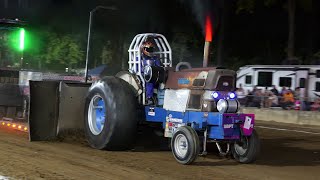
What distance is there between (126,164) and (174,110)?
1339 mm

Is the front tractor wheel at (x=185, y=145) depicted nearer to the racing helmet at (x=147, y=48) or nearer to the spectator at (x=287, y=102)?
the racing helmet at (x=147, y=48)

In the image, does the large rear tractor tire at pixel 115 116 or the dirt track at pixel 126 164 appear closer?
the dirt track at pixel 126 164

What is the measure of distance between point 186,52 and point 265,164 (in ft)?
81.9

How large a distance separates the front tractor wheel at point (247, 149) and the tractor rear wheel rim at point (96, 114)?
8.78ft

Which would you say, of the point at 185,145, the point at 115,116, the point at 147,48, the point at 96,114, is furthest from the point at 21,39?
the point at 185,145

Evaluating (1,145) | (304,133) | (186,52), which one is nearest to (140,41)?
(1,145)

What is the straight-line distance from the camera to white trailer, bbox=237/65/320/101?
24906 mm

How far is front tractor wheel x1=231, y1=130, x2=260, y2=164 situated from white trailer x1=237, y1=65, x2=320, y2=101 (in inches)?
624

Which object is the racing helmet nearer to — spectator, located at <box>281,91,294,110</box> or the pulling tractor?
the pulling tractor

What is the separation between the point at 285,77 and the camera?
1033 inches

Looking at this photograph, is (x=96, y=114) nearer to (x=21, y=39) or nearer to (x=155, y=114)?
(x=155, y=114)

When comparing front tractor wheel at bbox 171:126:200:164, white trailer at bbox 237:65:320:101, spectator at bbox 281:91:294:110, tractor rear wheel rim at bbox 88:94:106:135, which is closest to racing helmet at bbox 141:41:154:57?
tractor rear wheel rim at bbox 88:94:106:135

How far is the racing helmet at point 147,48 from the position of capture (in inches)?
392

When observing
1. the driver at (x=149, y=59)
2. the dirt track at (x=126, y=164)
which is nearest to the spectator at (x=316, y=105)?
the dirt track at (x=126, y=164)
